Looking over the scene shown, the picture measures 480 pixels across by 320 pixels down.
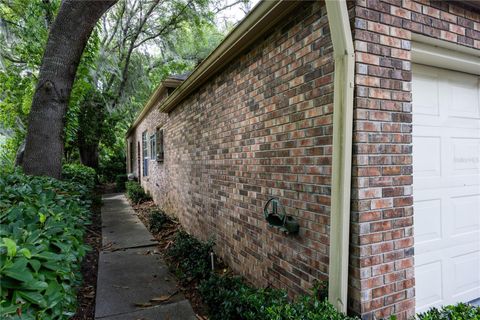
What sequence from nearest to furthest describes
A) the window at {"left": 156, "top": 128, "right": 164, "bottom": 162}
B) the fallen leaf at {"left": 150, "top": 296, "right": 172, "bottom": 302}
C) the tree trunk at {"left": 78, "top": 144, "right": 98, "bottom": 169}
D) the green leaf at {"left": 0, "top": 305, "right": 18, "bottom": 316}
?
the green leaf at {"left": 0, "top": 305, "right": 18, "bottom": 316} < the fallen leaf at {"left": 150, "top": 296, "right": 172, "bottom": 302} < the window at {"left": 156, "top": 128, "right": 164, "bottom": 162} < the tree trunk at {"left": 78, "top": 144, "right": 98, "bottom": 169}

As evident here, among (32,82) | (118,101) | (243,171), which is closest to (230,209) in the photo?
(243,171)

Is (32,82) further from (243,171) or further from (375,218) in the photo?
(375,218)

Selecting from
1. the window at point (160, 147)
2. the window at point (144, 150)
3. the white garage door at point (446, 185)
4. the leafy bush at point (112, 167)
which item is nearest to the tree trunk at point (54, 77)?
the window at point (160, 147)

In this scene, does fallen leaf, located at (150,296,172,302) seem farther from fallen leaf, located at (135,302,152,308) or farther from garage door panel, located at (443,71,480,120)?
garage door panel, located at (443,71,480,120)

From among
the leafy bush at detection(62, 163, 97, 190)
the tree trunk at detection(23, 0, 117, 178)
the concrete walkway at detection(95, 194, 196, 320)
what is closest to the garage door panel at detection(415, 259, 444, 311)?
the concrete walkway at detection(95, 194, 196, 320)

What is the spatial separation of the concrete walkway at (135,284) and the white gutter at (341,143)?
177 centimetres

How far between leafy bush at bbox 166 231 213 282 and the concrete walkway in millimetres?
187

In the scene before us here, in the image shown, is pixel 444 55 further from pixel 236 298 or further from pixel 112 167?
pixel 112 167

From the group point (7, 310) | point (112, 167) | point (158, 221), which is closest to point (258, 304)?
point (7, 310)

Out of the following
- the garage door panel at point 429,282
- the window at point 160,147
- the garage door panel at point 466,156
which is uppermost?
the window at point 160,147

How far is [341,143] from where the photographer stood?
2.02m

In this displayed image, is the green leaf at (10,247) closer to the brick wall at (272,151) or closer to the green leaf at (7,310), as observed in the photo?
the green leaf at (7,310)

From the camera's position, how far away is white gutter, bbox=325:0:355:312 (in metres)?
1.97

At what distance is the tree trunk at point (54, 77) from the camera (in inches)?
181
